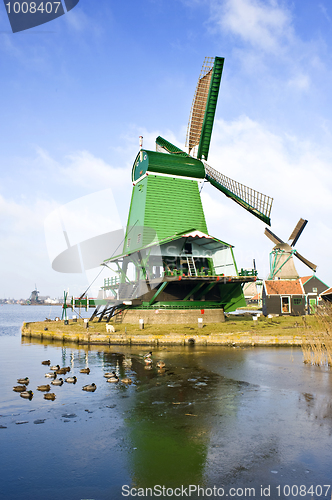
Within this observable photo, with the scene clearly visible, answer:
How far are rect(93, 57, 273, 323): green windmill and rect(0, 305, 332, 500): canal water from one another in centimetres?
1621

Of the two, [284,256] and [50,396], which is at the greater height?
[284,256]

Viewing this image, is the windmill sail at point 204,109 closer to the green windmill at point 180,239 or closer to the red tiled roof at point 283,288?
the green windmill at point 180,239

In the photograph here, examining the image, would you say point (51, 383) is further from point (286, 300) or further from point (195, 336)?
point (286, 300)

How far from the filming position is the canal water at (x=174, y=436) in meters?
8.38

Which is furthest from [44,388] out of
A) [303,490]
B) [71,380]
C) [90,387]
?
[303,490]

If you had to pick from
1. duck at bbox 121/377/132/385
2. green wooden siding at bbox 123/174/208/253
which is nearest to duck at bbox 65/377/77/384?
duck at bbox 121/377/132/385

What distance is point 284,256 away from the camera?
2879 inches

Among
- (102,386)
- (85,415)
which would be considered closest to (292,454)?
(85,415)

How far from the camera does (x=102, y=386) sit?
57.0ft

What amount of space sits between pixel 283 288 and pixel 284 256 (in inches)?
906

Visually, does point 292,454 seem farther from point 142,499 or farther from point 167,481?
point 142,499

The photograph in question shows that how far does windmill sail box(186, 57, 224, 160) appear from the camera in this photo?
139ft

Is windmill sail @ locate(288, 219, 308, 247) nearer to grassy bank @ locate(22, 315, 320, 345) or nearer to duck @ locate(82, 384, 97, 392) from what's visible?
grassy bank @ locate(22, 315, 320, 345)

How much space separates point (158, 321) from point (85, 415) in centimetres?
2310
